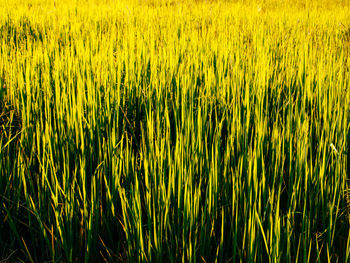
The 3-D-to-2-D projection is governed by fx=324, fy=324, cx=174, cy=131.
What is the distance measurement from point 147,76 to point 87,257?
3.95 feet

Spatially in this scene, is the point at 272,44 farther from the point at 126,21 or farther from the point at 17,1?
the point at 17,1

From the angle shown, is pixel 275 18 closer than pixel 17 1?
Yes

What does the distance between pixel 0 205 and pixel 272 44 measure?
218cm

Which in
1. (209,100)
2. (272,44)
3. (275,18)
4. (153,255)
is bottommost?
(153,255)

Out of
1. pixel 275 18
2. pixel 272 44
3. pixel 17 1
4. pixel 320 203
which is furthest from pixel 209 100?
pixel 17 1

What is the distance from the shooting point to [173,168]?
82 centimetres

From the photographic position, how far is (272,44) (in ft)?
8.13

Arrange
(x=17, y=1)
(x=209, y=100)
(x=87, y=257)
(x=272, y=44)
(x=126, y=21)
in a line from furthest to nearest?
1. (x=17, y=1)
2. (x=126, y=21)
3. (x=272, y=44)
4. (x=209, y=100)
5. (x=87, y=257)

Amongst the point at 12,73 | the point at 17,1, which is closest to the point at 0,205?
the point at 12,73

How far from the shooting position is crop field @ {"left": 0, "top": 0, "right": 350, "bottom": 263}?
75 centimetres

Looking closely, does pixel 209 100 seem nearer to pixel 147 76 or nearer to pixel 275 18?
pixel 147 76

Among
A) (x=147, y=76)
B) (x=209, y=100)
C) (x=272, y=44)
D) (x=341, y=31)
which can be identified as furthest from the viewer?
(x=341, y=31)

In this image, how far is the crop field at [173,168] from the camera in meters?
0.75

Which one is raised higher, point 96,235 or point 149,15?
point 149,15
